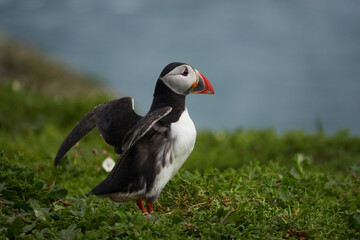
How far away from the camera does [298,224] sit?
3.85 metres

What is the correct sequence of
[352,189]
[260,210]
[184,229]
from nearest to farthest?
[184,229]
[260,210]
[352,189]

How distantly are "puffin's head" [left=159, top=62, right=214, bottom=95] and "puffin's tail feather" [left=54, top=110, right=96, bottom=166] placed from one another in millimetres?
822

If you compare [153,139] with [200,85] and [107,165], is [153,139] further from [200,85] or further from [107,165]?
[107,165]

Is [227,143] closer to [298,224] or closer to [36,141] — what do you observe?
[36,141]

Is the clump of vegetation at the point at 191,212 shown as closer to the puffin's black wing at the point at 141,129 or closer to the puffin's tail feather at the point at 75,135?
the puffin's tail feather at the point at 75,135

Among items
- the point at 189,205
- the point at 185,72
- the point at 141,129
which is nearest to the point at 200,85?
the point at 185,72

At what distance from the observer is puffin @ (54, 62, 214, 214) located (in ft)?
12.9

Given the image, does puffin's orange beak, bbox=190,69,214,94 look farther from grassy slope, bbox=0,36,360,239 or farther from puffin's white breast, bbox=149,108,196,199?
grassy slope, bbox=0,36,360,239

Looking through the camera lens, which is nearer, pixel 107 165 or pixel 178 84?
pixel 178 84

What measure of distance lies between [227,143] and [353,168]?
3.91 meters

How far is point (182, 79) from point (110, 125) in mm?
807

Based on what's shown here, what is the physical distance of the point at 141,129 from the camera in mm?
3693

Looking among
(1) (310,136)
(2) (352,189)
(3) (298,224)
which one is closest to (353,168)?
(2) (352,189)

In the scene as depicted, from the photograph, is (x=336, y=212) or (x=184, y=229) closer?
(x=184, y=229)
